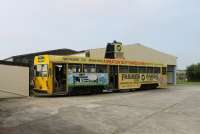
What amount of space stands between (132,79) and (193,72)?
39124 millimetres

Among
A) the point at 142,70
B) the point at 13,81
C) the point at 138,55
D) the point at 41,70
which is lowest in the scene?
the point at 13,81

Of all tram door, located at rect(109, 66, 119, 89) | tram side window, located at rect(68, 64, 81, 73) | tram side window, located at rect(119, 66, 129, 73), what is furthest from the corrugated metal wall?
tram side window, located at rect(119, 66, 129, 73)

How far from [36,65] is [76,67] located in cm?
287

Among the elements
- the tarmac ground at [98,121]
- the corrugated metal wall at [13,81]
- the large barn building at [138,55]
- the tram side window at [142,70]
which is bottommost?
the tarmac ground at [98,121]

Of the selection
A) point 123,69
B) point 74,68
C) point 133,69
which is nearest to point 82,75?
→ point 74,68

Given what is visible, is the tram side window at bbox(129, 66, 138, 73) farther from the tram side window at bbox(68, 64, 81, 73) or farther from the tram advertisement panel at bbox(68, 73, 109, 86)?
the tram side window at bbox(68, 64, 81, 73)

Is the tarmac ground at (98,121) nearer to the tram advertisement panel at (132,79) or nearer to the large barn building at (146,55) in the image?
the tram advertisement panel at (132,79)

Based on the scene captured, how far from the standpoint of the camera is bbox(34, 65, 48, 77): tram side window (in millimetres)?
21733

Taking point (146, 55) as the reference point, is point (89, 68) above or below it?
below

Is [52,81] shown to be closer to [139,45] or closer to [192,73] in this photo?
[139,45]

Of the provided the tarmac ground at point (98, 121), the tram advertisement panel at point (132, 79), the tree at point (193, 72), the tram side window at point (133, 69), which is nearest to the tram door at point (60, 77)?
the tram advertisement panel at point (132, 79)

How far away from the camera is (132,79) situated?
28250mm

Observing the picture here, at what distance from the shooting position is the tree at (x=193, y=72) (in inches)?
2502

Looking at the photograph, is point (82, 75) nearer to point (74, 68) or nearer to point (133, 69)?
point (74, 68)
